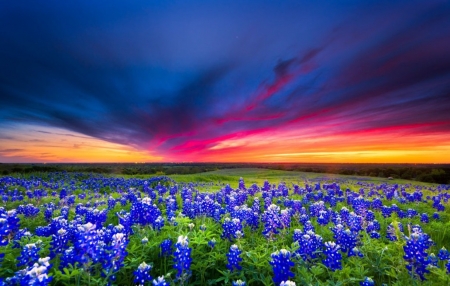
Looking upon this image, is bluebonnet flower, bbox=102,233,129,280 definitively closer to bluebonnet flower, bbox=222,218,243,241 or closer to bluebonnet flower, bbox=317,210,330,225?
bluebonnet flower, bbox=222,218,243,241

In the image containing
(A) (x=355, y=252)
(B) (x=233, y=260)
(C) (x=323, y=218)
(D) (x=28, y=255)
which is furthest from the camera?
(C) (x=323, y=218)

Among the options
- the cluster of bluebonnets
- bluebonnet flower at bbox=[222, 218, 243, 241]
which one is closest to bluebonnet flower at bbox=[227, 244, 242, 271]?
the cluster of bluebonnets

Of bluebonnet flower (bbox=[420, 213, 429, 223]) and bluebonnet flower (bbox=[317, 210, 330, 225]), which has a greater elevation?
bluebonnet flower (bbox=[317, 210, 330, 225])

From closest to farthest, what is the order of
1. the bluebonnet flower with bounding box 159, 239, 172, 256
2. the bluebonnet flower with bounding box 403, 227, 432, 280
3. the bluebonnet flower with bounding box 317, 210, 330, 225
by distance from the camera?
1. the bluebonnet flower with bounding box 403, 227, 432, 280
2. the bluebonnet flower with bounding box 159, 239, 172, 256
3. the bluebonnet flower with bounding box 317, 210, 330, 225

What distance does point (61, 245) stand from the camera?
13.3 ft

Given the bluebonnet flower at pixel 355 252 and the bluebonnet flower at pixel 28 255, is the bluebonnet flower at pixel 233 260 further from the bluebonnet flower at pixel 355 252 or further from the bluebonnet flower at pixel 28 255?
the bluebonnet flower at pixel 28 255

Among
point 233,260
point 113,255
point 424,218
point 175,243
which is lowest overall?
point 424,218

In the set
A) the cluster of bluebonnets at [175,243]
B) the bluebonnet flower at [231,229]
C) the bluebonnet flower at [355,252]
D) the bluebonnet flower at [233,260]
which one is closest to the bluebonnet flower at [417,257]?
the cluster of bluebonnets at [175,243]

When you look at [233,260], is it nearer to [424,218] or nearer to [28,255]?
[28,255]

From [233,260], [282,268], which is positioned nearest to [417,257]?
[282,268]

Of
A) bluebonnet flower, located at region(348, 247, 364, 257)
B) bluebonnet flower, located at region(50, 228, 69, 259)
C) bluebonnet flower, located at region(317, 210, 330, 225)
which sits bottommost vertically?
bluebonnet flower, located at region(348, 247, 364, 257)

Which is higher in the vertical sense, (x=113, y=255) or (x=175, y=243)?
(x=113, y=255)

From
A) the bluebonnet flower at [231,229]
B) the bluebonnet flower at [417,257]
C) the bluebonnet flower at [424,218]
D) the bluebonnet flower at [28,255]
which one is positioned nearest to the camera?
the bluebonnet flower at [28,255]

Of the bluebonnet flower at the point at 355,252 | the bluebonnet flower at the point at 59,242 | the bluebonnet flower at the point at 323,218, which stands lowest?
the bluebonnet flower at the point at 355,252
